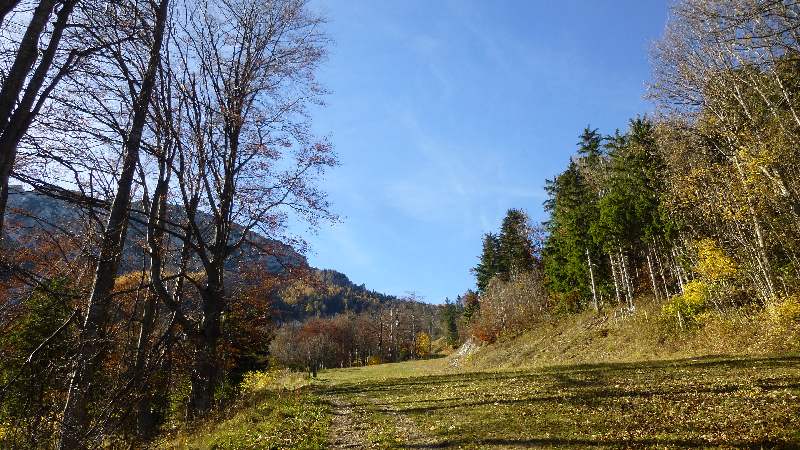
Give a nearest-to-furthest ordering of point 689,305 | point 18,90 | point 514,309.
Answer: point 18,90, point 689,305, point 514,309

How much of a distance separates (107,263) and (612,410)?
12126mm

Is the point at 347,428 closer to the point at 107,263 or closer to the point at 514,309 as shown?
the point at 107,263

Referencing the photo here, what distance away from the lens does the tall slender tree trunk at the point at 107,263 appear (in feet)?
16.3

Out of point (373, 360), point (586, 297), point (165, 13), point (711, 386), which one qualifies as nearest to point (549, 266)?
point (586, 297)

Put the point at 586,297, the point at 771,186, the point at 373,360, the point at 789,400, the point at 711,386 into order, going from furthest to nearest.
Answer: the point at 373,360, the point at 586,297, the point at 771,186, the point at 711,386, the point at 789,400

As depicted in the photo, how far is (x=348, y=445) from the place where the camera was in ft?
38.9

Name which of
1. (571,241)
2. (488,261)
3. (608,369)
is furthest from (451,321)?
(608,369)

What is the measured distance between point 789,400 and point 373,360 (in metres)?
91.4

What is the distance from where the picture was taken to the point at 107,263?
6.16 meters

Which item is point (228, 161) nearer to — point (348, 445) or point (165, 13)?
point (165, 13)

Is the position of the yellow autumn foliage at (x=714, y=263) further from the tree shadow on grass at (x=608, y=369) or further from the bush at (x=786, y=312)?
the tree shadow on grass at (x=608, y=369)

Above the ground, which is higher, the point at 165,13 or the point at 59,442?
the point at 165,13

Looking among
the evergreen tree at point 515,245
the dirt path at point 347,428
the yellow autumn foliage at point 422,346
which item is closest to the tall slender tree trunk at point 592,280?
the evergreen tree at point 515,245

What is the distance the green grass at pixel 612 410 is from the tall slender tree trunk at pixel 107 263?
7.73m
